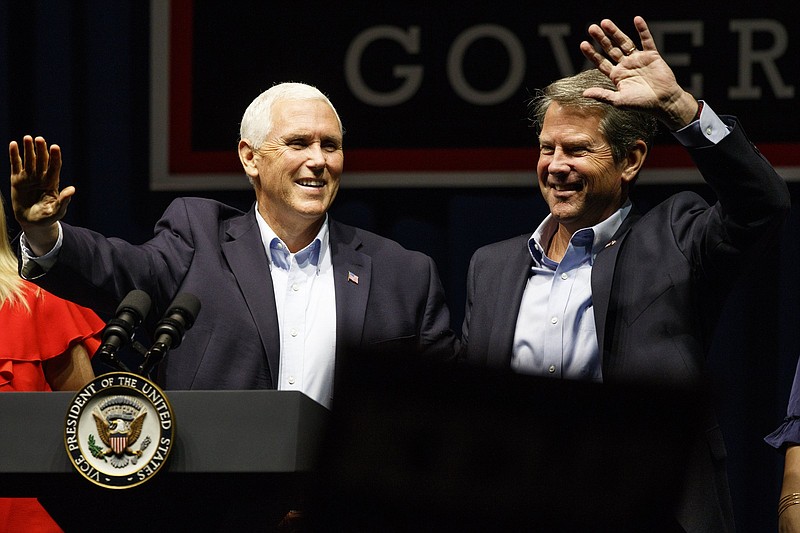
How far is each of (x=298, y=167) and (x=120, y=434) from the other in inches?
45.5

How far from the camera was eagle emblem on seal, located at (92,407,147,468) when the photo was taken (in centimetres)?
160

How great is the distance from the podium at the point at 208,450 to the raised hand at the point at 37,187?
382 millimetres

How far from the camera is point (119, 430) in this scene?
1607mm

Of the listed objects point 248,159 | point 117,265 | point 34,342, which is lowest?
point 34,342

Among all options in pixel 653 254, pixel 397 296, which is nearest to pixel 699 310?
pixel 653 254

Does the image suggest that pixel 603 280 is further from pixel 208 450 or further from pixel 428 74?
pixel 428 74

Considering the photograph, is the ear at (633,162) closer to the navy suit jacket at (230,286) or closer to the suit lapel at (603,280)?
the suit lapel at (603,280)

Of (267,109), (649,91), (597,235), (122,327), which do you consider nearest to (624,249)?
(597,235)

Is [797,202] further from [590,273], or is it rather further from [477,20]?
[590,273]

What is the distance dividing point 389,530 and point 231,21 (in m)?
3.45

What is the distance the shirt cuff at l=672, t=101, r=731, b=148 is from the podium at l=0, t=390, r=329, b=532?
30.8 inches

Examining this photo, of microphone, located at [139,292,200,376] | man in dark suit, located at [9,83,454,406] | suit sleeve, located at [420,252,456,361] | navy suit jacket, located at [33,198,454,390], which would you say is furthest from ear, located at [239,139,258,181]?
microphone, located at [139,292,200,376]

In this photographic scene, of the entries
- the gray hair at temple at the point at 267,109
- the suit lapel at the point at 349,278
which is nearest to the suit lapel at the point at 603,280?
the suit lapel at the point at 349,278

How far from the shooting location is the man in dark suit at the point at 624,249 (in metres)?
1.98
